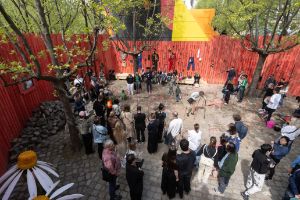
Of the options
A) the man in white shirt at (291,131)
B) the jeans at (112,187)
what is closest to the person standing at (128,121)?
the jeans at (112,187)

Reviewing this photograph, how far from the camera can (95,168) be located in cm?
688

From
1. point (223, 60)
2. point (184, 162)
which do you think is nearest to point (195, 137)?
point (184, 162)

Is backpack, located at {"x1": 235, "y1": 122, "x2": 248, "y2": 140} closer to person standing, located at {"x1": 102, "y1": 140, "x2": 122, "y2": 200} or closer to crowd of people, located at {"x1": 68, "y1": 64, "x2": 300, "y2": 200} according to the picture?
crowd of people, located at {"x1": 68, "y1": 64, "x2": 300, "y2": 200}

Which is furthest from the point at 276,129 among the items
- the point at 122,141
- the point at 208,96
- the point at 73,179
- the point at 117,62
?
the point at 117,62

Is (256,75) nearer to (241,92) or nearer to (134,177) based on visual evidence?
(241,92)

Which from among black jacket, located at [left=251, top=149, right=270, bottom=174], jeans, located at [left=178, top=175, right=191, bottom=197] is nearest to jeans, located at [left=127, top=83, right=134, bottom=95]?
jeans, located at [left=178, top=175, right=191, bottom=197]

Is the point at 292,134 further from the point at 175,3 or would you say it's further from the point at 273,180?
the point at 175,3

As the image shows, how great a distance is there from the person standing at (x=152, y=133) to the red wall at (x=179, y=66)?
17.1ft

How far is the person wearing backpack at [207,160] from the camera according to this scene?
542cm

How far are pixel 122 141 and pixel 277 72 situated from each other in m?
12.3

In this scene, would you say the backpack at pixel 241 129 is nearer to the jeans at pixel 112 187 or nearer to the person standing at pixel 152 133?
the person standing at pixel 152 133

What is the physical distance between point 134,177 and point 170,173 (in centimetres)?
103

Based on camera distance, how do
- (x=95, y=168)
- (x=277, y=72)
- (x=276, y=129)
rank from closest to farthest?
(x=95, y=168) < (x=276, y=129) < (x=277, y=72)

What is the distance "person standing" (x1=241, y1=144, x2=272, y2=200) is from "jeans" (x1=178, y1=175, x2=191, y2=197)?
68.2 inches
